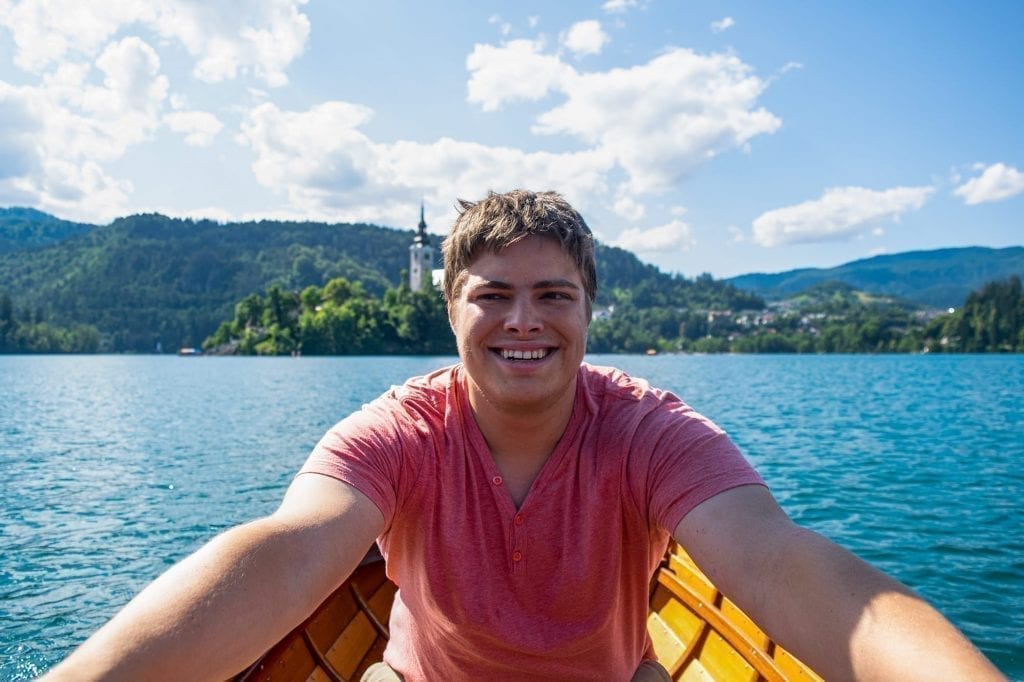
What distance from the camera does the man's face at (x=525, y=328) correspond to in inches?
96.7

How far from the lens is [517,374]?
2451 millimetres

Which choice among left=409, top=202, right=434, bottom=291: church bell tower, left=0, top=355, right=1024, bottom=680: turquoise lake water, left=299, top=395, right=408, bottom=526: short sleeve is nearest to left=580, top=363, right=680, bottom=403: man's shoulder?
left=299, top=395, right=408, bottom=526: short sleeve

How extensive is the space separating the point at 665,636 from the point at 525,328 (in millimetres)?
3317

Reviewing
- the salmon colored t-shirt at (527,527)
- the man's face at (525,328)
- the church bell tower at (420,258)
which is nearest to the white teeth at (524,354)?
the man's face at (525,328)

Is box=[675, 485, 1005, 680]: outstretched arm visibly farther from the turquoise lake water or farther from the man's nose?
the turquoise lake water

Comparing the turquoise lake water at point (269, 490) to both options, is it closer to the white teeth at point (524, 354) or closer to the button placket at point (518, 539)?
the button placket at point (518, 539)

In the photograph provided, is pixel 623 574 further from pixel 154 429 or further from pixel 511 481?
pixel 154 429

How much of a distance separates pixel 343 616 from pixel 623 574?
2.74m

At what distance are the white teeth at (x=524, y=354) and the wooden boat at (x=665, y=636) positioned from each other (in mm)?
1939

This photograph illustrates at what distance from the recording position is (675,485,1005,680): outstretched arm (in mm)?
1585

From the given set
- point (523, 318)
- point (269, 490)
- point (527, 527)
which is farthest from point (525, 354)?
point (269, 490)

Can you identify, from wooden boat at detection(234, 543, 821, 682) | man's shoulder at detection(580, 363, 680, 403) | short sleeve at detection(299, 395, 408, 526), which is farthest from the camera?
wooden boat at detection(234, 543, 821, 682)

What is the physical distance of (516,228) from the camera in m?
2.47

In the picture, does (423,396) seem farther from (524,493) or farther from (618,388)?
(618,388)
